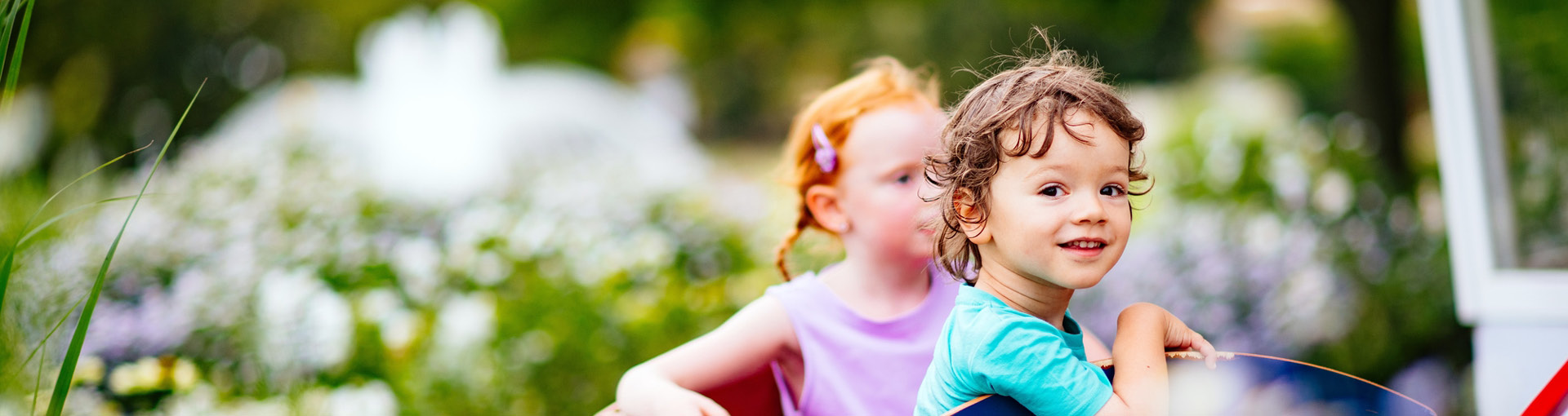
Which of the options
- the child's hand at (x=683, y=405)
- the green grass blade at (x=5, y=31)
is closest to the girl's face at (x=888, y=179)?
the child's hand at (x=683, y=405)

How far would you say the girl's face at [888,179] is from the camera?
1.73m

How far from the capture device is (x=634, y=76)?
48.2ft

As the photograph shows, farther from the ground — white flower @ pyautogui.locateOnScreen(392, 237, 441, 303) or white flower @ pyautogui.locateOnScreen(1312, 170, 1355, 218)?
white flower @ pyautogui.locateOnScreen(1312, 170, 1355, 218)

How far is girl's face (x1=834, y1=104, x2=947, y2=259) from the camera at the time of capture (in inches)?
68.2

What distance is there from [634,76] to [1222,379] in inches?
548

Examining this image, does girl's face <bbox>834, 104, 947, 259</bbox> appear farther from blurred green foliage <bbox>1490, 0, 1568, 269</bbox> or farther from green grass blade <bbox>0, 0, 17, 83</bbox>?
blurred green foliage <bbox>1490, 0, 1568, 269</bbox>

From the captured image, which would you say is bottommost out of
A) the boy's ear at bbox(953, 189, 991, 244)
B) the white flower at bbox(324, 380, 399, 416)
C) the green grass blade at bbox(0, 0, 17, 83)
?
the white flower at bbox(324, 380, 399, 416)

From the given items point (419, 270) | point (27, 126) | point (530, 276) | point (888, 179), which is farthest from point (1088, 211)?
point (27, 126)

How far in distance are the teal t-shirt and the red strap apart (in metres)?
Answer: 0.44

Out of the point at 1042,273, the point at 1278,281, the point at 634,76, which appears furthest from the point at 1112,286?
the point at 634,76

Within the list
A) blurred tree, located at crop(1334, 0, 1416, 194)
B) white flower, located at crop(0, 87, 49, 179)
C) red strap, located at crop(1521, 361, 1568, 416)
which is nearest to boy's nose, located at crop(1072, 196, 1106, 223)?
red strap, located at crop(1521, 361, 1568, 416)

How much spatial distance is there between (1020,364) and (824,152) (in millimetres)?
759

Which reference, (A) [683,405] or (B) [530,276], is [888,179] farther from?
(B) [530,276]

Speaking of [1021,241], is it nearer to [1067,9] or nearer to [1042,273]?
[1042,273]
